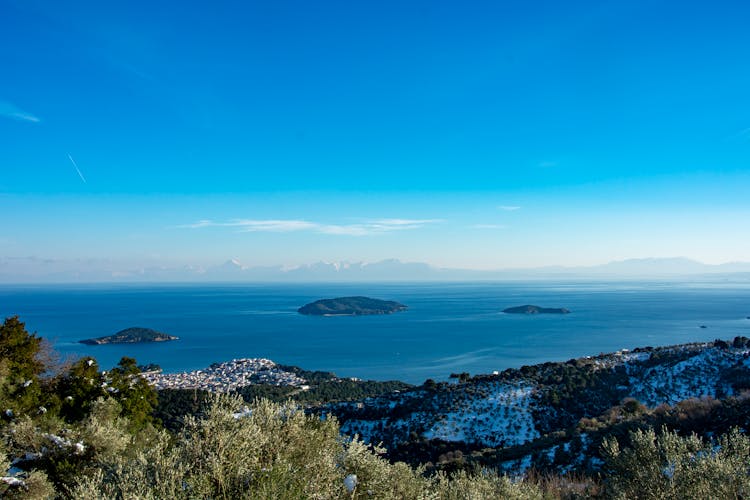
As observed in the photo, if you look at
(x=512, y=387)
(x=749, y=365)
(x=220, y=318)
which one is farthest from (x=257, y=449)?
(x=220, y=318)

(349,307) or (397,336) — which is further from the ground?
(349,307)

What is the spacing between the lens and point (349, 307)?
16825 centimetres

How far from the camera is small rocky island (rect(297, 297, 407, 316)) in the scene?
163 metres

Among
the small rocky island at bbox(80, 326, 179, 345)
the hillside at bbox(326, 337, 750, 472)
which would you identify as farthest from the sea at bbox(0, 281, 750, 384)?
the hillside at bbox(326, 337, 750, 472)

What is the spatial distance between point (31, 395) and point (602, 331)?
112398 millimetres

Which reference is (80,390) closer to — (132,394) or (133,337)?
(132,394)

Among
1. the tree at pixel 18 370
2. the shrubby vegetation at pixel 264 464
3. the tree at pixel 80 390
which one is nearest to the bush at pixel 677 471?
the shrubby vegetation at pixel 264 464

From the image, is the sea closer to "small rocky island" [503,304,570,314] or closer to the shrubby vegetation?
"small rocky island" [503,304,570,314]

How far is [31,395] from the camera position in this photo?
17.8 metres

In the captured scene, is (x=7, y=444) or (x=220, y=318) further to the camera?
(x=220, y=318)

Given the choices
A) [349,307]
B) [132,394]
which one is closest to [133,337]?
[349,307]

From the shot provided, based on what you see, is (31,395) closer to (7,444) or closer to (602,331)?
(7,444)

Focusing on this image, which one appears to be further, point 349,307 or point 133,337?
point 349,307

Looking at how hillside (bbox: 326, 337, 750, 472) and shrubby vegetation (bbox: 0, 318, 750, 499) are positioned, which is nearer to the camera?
shrubby vegetation (bbox: 0, 318, 750, 499)
